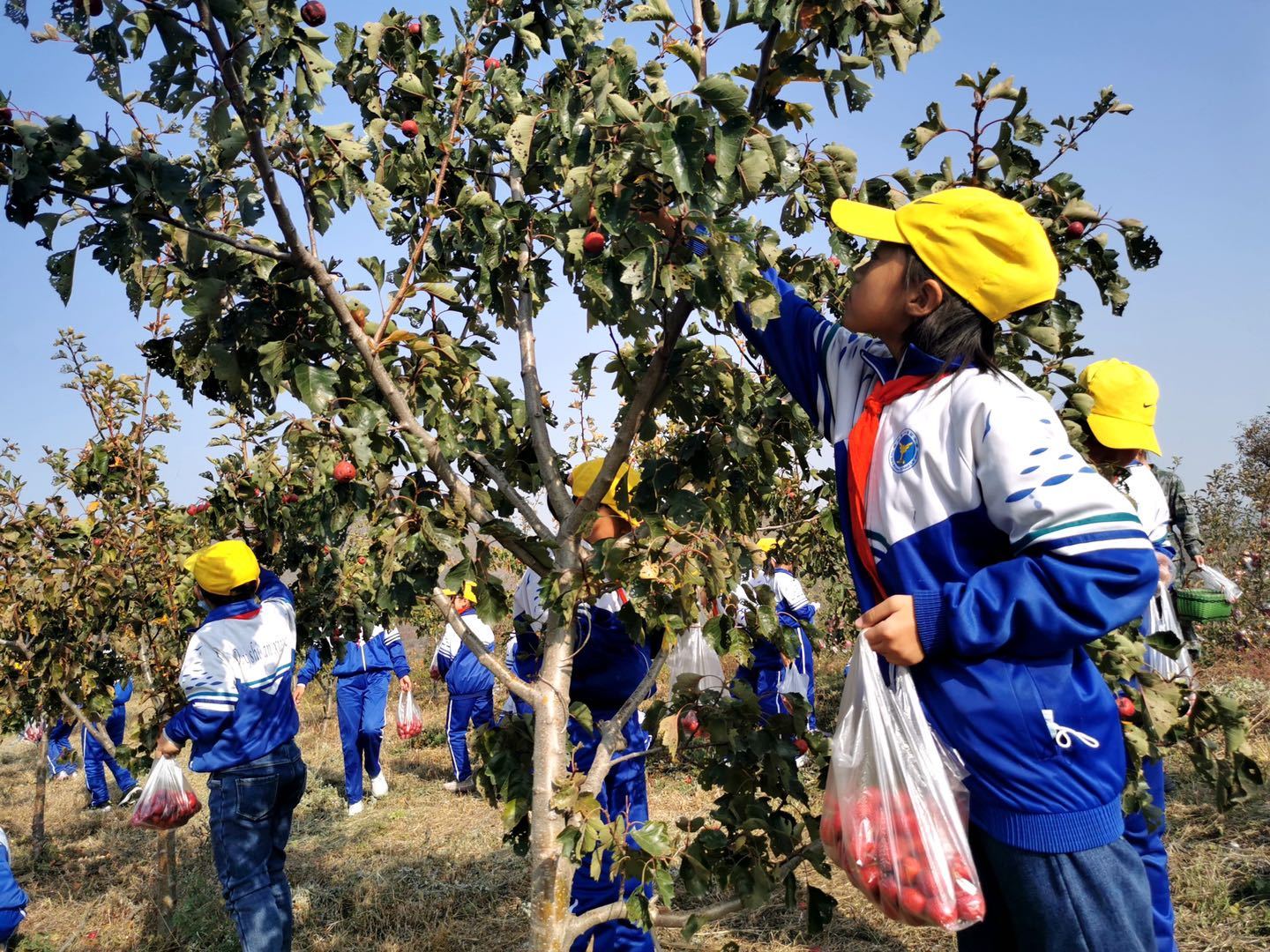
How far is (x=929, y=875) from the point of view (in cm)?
126

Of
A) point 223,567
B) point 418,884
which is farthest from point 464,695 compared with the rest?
point 223,567

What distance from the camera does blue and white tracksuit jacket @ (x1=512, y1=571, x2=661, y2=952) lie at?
287 centimetres

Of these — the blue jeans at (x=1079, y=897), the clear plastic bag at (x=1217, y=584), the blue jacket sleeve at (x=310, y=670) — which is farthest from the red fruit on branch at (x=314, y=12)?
the blue jacket sleeve at (x=310, y=670)

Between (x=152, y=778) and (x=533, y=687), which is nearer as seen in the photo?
(x=533, y=687)

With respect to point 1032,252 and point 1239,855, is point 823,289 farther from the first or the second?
point 1239,855

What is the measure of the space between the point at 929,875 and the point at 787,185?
53.1 inches

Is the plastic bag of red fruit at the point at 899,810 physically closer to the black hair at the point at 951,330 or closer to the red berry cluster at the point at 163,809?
the black hair at the point at 951,330

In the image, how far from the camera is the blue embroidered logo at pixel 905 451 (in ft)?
4.69

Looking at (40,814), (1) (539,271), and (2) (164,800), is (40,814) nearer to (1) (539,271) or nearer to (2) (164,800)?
(2) (164,800)

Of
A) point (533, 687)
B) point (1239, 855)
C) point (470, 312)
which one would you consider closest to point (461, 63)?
point (470, 312)

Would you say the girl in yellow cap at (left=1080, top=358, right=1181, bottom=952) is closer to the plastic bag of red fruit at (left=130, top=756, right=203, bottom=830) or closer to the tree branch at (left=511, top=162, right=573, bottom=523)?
the tree branch at (left=511, top=162, right=573, bottom=523)

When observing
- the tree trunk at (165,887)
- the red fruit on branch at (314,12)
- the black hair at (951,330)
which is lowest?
the tree trunk at (165,887)

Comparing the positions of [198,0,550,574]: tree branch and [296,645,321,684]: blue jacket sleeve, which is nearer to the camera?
[198,0,550,574]: tree branch

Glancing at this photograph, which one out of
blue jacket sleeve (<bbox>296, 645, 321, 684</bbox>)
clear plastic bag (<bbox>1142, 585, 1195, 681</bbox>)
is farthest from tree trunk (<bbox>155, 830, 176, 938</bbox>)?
clear plastic bag (<bbox>1142, 585, 1195, 681</bbox>)
